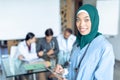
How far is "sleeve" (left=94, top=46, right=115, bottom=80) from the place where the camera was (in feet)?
4.03

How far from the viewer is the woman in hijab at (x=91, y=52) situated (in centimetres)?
124

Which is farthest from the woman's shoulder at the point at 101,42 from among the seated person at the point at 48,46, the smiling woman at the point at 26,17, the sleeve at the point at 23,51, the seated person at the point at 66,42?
the smiling woman at the point at 26,17

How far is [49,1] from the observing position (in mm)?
4887

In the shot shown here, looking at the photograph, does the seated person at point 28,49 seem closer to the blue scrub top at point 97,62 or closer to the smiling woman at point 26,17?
the smiling woman at point 26,17

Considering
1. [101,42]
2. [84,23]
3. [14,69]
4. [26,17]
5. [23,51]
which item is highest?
[26,17]

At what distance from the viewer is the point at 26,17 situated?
4.68 metres

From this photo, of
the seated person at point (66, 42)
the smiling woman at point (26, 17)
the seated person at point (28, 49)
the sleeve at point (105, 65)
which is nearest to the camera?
the sleeve at point (105, 65)

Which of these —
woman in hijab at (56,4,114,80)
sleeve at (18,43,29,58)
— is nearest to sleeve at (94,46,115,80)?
woman in hijab at (56,4,114,80)

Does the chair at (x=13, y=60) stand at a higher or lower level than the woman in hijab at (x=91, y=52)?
lower

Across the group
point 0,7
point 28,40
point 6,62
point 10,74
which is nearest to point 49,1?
point 0,7

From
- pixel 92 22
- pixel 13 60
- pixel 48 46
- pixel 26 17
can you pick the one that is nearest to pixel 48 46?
pixel 48 46

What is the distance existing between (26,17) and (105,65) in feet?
12.0

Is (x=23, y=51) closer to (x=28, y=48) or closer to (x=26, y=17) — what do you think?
(x=28, y=48)

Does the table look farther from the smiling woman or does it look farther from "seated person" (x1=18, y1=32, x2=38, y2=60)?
the smiling woman
